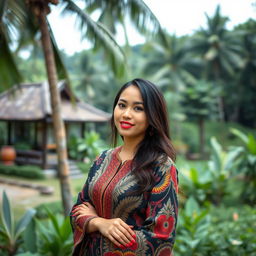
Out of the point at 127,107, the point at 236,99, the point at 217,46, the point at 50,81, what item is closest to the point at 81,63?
the point at 217,46

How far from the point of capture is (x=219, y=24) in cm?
2269

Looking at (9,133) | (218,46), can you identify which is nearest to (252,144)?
(9,133)

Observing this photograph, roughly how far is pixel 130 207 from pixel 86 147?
11240 mm

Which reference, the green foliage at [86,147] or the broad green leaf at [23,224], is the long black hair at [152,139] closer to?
the broad green leaf at [23,224]

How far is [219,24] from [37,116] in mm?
16455

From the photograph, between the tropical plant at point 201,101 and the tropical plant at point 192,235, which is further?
the tropical plant at point 201,101

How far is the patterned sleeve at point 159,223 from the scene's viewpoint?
Answer: 4.68ft

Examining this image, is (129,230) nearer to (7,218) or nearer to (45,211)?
(7,218)

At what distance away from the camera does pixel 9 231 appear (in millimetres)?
3486

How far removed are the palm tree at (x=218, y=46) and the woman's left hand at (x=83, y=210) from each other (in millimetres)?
21297

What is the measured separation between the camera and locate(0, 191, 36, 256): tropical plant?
3.42 m

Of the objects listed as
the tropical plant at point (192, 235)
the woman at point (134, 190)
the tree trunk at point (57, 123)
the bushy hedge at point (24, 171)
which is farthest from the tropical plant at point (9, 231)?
the bushy hedge at point (24, 171)

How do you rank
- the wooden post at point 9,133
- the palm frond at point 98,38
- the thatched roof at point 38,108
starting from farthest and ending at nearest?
the wooden post at point 9,133 < the thatched roof at point 38,108 < the palm frond at point 98,38

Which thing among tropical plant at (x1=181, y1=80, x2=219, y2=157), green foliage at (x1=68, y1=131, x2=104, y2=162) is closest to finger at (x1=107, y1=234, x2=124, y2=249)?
green foliage at (x1=68, y1=131, x2=104, y2=162)
